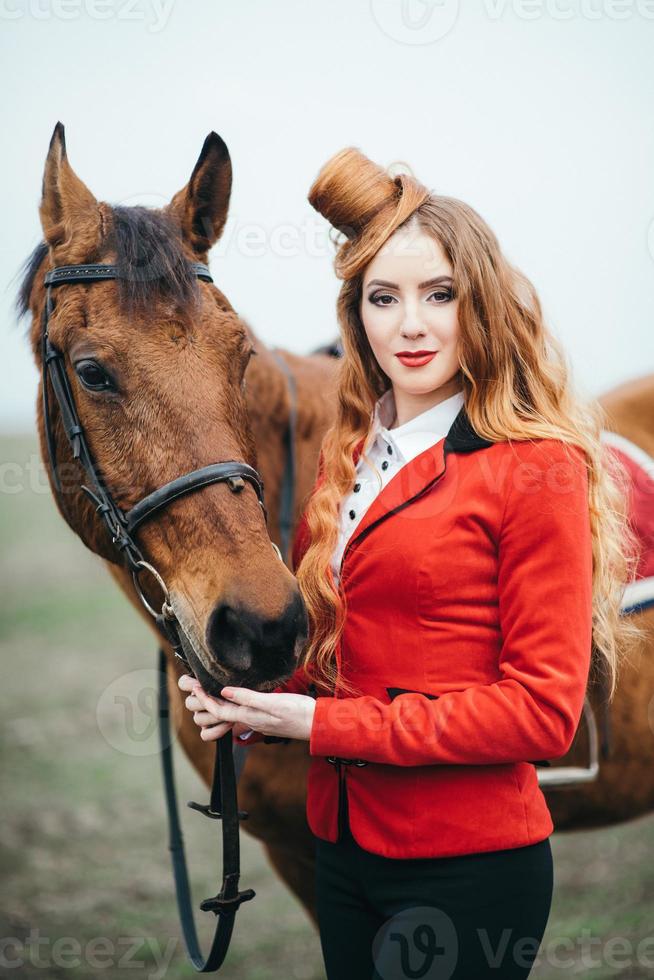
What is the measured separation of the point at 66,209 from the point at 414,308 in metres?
0.94

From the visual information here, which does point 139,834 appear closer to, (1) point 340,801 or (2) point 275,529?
(2) point 275,529

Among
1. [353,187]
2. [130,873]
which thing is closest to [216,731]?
[353,187]

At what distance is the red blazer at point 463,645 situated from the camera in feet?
4.80

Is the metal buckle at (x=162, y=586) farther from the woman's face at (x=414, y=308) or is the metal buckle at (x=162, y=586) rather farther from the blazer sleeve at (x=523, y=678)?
the woman's face at (x=414, y=308)

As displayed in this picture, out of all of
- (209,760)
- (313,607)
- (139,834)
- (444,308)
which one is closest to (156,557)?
(313,607)

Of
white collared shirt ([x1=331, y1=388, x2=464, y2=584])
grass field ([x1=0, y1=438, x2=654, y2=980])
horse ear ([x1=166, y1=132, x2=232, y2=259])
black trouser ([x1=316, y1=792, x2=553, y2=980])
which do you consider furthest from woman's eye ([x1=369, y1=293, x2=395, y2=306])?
grass field ([x1=0, y1=438, x2=654, y2=980])

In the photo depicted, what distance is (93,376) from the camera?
183 cm

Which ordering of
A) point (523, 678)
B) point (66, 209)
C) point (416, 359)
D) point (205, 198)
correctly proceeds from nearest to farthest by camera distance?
point (523, 678) < point (416, 359) < point (66, 209) < point (205, 198)

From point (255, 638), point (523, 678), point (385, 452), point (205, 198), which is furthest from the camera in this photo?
point (205, 198)

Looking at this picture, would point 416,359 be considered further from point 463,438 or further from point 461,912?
point 461,912

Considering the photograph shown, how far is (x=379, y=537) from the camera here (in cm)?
162

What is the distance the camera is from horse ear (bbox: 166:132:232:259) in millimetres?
2074

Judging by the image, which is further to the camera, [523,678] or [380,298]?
[380,298]

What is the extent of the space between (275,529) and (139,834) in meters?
3.79
